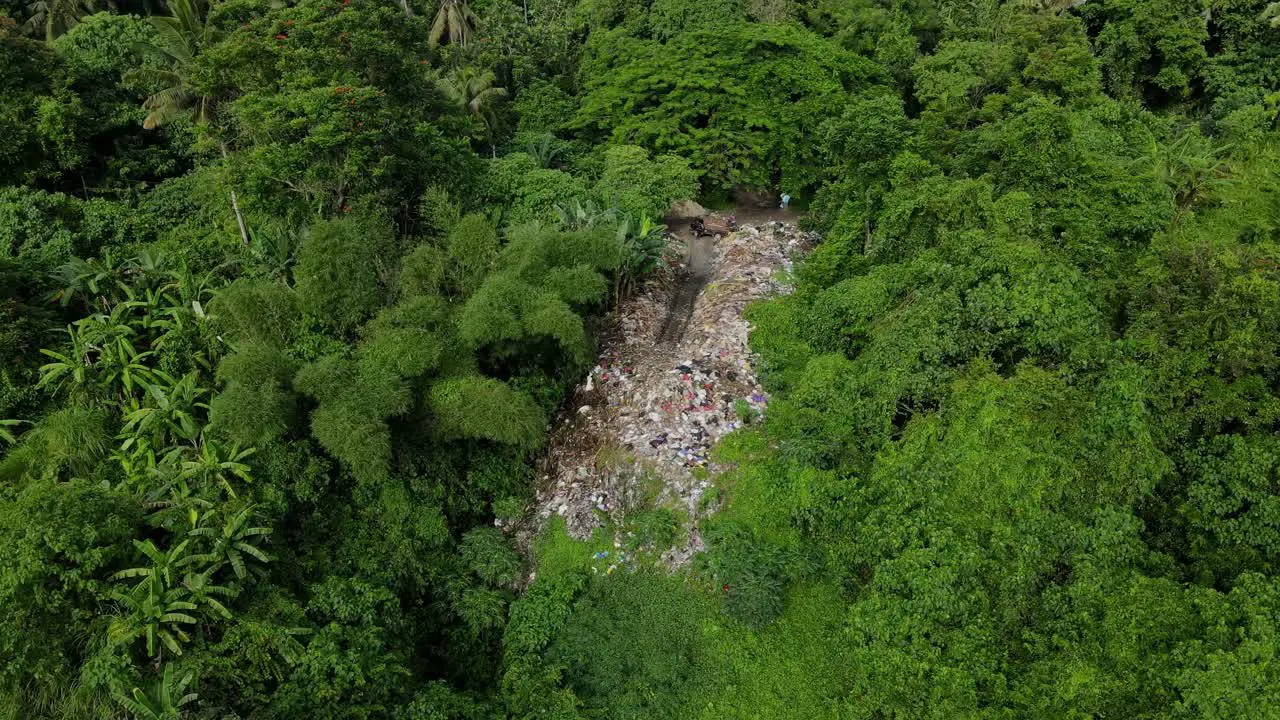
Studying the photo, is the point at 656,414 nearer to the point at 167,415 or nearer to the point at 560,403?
the point at 560,403

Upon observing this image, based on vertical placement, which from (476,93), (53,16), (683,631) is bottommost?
(683,631)

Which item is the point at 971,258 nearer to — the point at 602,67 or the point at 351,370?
the point at 351,370

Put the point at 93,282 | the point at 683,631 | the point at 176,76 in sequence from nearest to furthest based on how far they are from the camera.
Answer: the point at 683,631, the point at 93,282, the point at 176,76

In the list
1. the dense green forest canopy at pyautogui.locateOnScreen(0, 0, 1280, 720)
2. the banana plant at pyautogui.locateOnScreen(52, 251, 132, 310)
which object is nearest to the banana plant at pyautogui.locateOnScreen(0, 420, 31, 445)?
the dense green forest canopy at pyautogui.locateOnScreen(0, 0, 1280, 720)

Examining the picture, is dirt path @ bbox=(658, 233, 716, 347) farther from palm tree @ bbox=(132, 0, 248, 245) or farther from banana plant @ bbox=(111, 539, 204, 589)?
palm tree @ bbox=(132, 0, 248, 245)

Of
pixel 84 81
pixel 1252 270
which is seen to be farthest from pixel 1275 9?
pixel 84 81

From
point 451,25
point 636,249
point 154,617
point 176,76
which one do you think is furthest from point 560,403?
point 451,25

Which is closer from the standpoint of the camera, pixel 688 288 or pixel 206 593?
pixel 206 593
